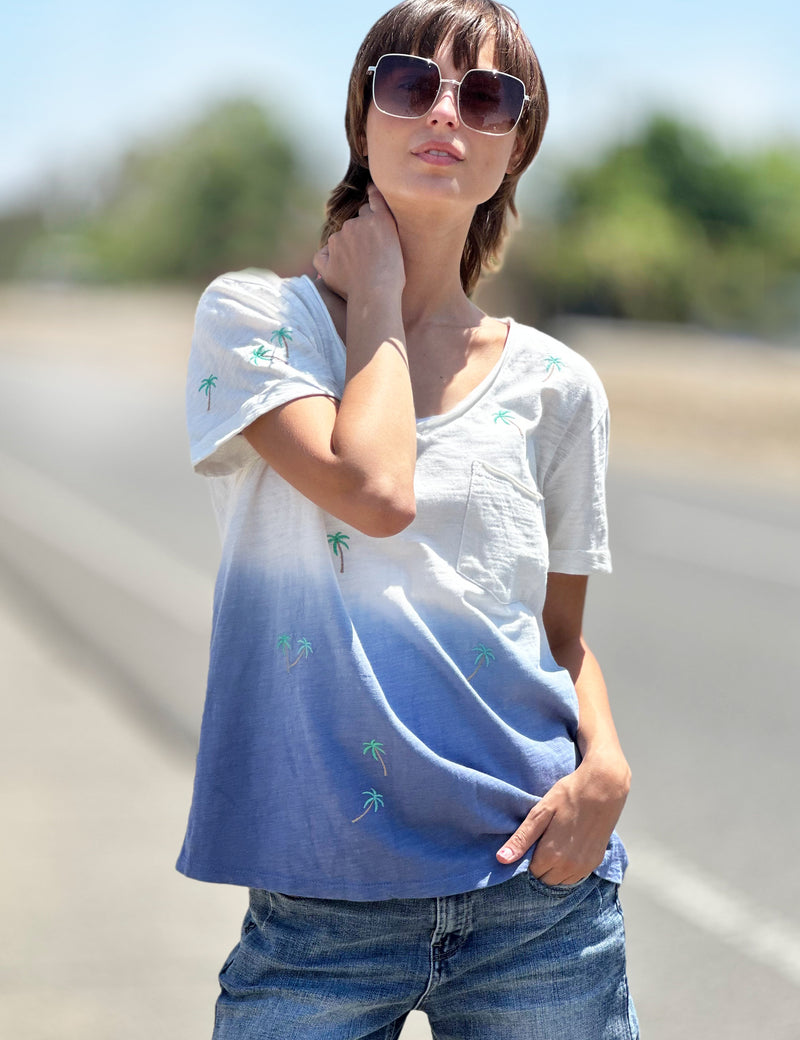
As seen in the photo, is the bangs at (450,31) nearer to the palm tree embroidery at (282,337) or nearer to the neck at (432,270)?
the neck at (432,270)

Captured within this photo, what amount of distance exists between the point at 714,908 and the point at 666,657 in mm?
2990

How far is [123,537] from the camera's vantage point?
10.0m

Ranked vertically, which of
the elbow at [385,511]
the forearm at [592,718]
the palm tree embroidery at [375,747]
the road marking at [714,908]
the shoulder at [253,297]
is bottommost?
the road marking at [714,908]

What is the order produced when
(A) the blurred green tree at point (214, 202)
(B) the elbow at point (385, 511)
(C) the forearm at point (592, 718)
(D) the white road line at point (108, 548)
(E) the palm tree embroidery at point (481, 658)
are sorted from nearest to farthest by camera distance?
(B) the elbow at point (385, 511)
(E) the palm tree embroidery at point (481, 658)
(C) the forearm at point (592, 718)
(D) the white road line at point (108, 548)
(A) the blurred green tree at point (214, 202)

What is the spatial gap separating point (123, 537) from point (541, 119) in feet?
27.4

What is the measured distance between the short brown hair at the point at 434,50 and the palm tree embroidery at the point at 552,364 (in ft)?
1.03

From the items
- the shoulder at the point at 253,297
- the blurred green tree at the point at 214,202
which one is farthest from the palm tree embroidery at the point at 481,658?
the blurred green tree at the point at 214,202

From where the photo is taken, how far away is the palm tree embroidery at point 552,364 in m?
1.88

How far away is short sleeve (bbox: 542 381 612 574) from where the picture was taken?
1908 mm

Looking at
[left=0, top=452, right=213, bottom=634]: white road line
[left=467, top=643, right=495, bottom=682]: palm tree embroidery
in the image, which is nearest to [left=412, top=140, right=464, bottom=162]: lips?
[left=467, top=643, right=495, bottom=682]: palm tree embroidery

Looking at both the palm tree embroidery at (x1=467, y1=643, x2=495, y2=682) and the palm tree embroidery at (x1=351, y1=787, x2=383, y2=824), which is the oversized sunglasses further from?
the palm tree embroidery at (x1=351, y1=787, x2=383, y2=824)

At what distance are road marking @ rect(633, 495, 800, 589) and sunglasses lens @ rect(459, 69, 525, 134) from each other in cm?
785

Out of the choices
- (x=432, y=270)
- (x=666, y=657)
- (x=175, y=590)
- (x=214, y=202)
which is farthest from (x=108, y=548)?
(x=214, y=202)

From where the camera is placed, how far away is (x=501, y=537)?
Result: 1.78 metres
